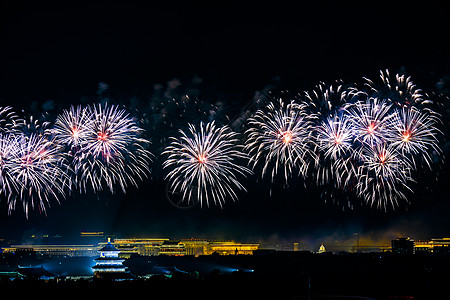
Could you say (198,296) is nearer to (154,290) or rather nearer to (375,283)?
(154,290)

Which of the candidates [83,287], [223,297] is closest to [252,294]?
[223,297]

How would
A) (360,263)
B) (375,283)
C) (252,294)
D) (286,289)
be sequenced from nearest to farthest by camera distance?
1. (252,294)
2. (286,289)
3. (375,283)
4. (360,263)

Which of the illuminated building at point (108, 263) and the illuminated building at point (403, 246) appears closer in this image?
the illuminated building at point (108, 263)

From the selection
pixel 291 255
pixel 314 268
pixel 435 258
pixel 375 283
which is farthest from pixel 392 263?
pixel 375 283

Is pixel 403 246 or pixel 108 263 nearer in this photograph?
pixel 108 263

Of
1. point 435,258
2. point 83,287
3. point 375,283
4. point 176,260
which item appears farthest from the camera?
point 176,260

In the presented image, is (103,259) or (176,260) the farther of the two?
(176,260)

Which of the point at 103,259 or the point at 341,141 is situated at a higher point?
the point at 341,141

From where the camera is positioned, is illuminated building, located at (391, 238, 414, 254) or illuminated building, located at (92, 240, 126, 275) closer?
illuminated building, located at (92, 240, 126, 275)
